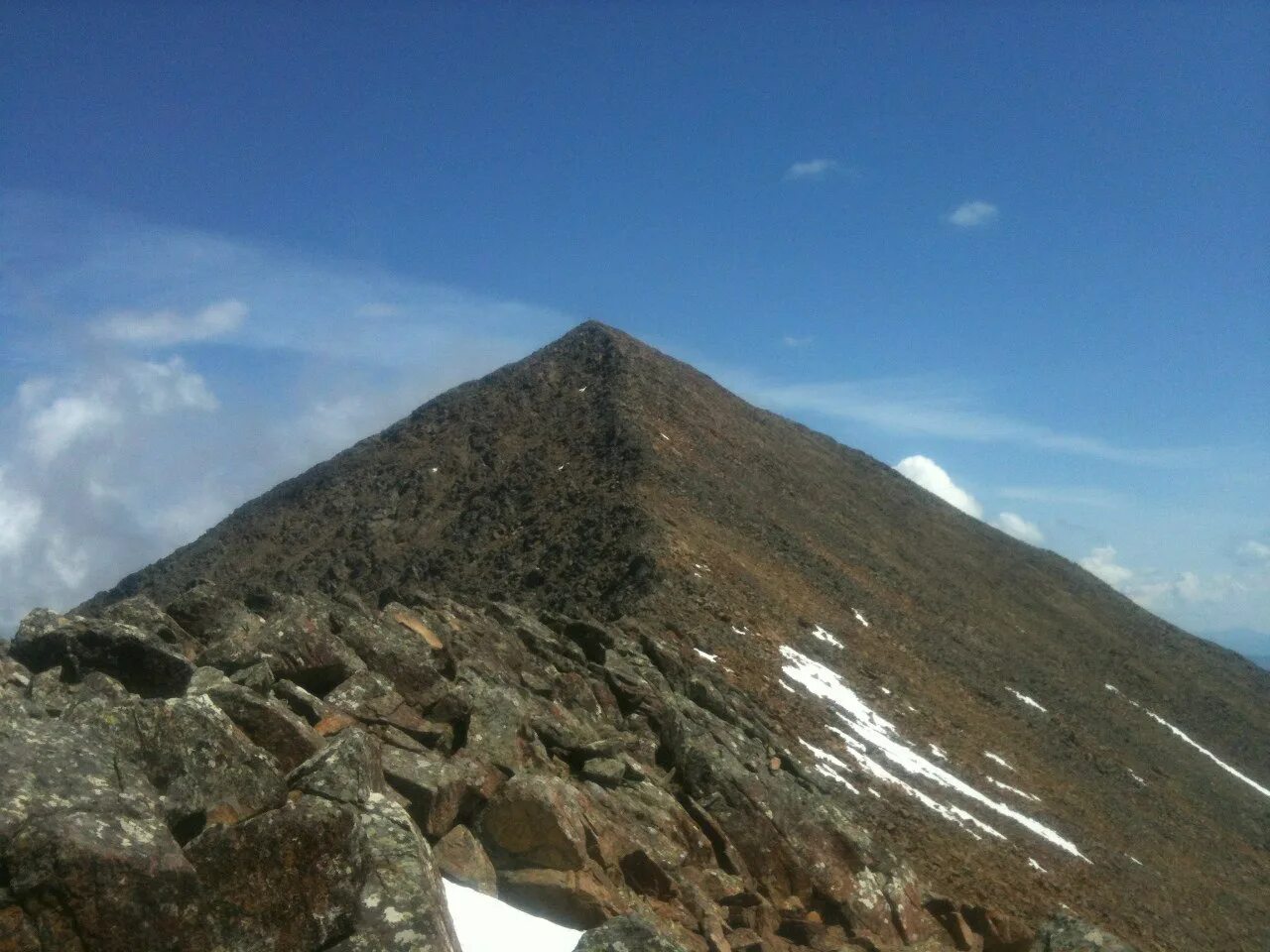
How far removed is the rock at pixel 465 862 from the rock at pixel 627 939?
6.74 feet

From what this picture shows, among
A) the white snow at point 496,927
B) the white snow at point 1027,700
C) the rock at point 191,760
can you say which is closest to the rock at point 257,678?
the rock at point 191,760

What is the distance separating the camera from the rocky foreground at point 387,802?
766 cm

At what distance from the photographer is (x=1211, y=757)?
52.2 meters

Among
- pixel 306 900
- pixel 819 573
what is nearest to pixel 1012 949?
pixel 306 900

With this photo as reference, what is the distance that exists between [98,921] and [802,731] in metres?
21.7

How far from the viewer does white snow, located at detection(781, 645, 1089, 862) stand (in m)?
27.2

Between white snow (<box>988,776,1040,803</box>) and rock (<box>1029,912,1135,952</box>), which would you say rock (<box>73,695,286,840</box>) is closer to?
rock (<box>1029,912,1135,952</box>)

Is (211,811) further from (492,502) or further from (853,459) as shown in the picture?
(853,459)

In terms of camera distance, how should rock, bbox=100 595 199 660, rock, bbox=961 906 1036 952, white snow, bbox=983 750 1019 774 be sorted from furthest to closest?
white snow, bbox=983 750 1019 774 < rock, bbox=961 906 1036 952 < rock, bbox=100 595 199 660

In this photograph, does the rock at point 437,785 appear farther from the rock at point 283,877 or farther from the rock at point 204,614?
the rock at point 204,614

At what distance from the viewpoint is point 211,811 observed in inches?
359

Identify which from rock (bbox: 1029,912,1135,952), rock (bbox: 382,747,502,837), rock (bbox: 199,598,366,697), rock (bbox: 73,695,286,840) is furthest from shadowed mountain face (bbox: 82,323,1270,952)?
rock (bbox: 73,695,286,840)

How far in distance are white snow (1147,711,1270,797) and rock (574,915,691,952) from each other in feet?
166

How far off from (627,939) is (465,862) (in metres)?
2.69
